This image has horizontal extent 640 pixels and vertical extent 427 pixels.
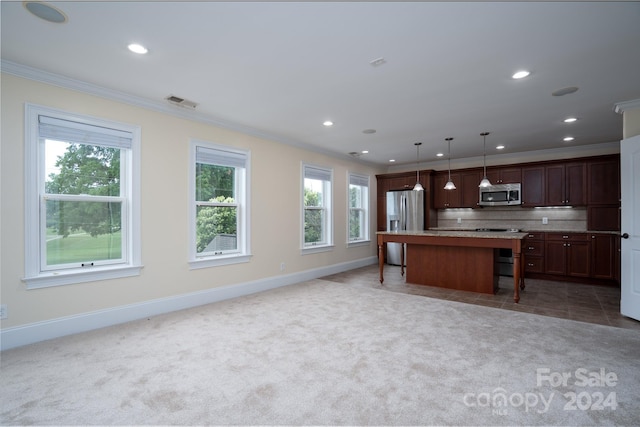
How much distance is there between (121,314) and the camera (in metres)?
3.33

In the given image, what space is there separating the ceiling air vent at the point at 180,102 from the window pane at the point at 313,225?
2761mm

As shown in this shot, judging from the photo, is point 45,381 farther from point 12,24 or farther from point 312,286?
point 312,286

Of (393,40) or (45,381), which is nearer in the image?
(45,381)

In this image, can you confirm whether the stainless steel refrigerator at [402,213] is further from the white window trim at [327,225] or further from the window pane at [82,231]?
the window pane at [82,231]

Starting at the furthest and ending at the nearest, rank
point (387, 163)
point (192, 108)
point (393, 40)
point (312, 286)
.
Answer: point (387, 163)
point (312, 286)
point (192, 108)
point (393, 40)

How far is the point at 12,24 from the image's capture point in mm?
2133

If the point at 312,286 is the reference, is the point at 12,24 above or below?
above

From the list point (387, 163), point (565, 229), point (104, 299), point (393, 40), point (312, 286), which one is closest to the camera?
point (393, 40)

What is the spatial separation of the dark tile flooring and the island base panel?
0.15 meters

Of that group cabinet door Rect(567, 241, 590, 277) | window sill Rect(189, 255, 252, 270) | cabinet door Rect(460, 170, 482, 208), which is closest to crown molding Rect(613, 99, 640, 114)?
cabinet door Rect(567, 241, 590, 277)

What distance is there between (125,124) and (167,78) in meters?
0.85

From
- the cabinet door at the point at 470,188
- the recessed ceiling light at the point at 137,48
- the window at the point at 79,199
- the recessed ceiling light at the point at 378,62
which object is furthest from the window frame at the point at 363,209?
the recessed ceiling light at the point at 137,48

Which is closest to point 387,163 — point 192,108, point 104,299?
point 192,108

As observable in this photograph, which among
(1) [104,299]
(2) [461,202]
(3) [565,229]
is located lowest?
(1) [104,299]
